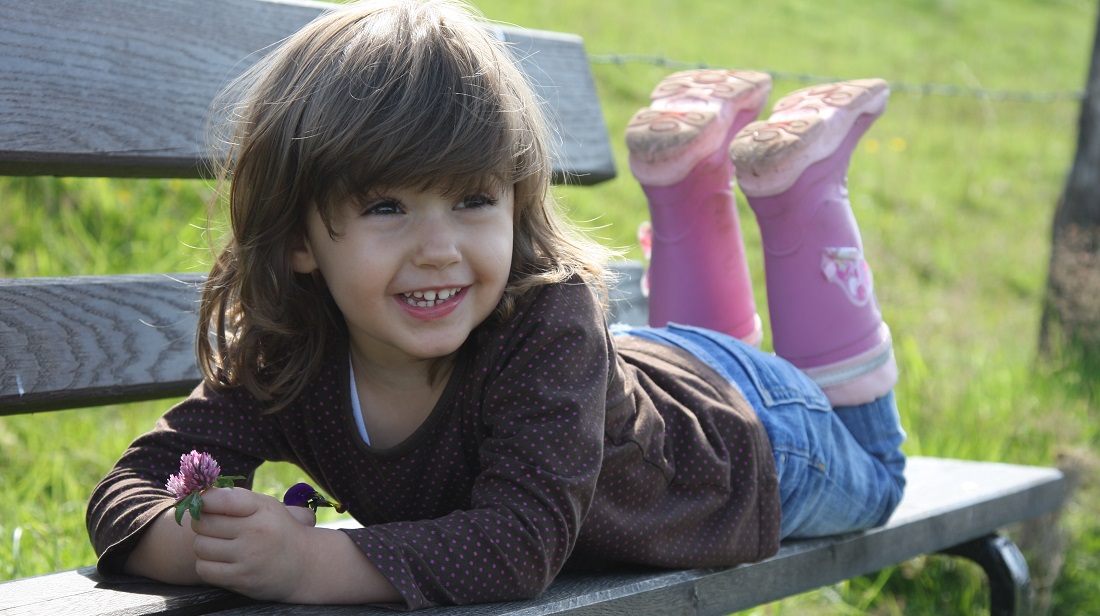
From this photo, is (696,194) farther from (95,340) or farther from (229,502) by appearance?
(229,502)

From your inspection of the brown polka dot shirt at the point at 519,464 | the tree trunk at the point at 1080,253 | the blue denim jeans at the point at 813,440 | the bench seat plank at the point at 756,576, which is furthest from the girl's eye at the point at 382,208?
the tree trunk at the point at 1080,253

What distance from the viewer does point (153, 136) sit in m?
1.96

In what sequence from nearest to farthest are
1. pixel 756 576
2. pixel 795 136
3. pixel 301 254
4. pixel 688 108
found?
pixel 301 254 → pixel 756 576 → pixel 795 136 → pixel 688 108

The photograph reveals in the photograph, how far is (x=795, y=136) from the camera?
6.67ft

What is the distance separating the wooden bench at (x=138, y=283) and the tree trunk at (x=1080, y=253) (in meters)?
1.72

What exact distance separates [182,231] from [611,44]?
15.1ft

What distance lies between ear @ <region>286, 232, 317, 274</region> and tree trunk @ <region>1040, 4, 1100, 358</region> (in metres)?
2.79

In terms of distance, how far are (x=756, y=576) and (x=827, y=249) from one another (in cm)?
63

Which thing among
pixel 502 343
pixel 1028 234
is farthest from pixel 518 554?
pixel 1028 234

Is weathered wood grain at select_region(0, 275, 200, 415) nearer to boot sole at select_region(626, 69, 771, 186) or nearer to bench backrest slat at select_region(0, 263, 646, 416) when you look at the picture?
bench backrest slat at select_region(0, 263, 646, 416)

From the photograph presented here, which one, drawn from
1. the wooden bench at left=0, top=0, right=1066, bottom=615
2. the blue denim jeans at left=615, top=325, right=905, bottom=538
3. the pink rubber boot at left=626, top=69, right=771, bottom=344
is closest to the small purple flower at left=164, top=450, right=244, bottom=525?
the wooden bench at left=0, top=0, right=1066, bottom=615

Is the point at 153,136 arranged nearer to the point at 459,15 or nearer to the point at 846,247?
the point at 459,15

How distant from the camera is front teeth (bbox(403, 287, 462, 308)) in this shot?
1495mm

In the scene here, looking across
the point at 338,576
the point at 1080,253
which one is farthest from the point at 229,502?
the point at 1080,253
